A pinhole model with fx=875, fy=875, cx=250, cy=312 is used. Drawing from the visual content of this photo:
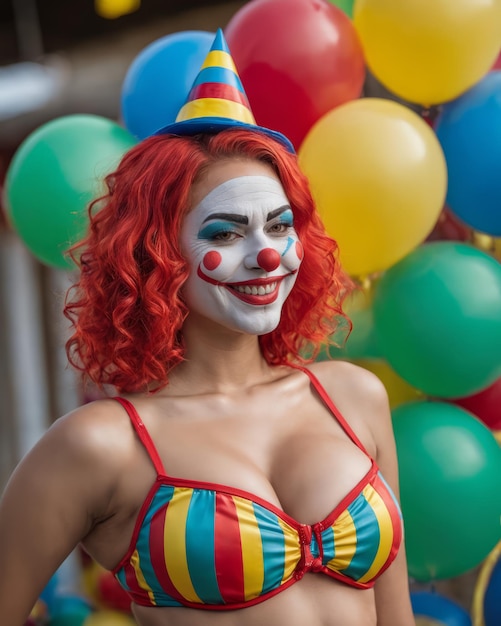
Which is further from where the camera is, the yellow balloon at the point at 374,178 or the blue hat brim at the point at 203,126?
the yellow balloon at the point at 374,178

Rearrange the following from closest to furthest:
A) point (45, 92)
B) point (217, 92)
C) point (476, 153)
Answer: point (217, 92) → point (476, 153) → point (45, 92)

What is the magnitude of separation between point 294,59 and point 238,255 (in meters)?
0.63

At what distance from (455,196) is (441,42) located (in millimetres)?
340

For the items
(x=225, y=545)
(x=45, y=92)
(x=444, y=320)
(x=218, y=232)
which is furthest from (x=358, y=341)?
(x=45, y=92)

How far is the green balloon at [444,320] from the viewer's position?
6.09ft

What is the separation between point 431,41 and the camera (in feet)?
6.09

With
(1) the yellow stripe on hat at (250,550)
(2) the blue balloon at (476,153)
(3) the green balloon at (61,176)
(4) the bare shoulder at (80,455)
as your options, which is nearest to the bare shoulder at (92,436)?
(4) the bare shoulder at (80,455)

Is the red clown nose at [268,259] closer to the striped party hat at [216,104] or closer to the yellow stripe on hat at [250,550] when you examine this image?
the striped party hat at [216,104]

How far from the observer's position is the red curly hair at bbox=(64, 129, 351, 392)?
4.84ft

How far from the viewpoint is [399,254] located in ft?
6.23

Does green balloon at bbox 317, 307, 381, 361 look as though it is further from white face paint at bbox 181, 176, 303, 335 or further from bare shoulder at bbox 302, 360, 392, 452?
white face paint at bbox 181, 176, 303, 335

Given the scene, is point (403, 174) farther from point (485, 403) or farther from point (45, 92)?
point (45, 92)

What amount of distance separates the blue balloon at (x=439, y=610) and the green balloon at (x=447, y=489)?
16 cm

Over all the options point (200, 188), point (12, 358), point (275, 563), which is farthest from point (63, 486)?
point (12, 358)
